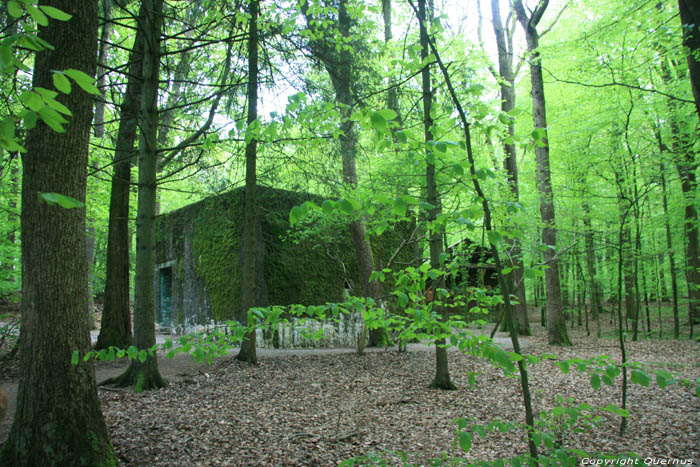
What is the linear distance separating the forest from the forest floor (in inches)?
1.7

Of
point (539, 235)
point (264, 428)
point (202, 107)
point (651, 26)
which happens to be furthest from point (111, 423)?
point (539, 235)

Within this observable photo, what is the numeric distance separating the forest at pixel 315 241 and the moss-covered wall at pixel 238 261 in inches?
3.3

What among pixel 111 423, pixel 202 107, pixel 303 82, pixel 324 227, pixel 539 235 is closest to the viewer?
pixel 111 423

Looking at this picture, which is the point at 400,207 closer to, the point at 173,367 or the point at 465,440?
the point at 465,440

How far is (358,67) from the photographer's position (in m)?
7.36

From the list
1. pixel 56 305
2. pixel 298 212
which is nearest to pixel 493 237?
pixel 298 212

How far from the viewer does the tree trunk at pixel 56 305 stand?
8.70 ft

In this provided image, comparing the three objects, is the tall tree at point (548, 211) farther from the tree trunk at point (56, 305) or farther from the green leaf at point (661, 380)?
the tree trunk at point (56, 305)

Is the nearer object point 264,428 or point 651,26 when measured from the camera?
point 264,428

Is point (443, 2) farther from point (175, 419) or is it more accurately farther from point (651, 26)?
point (175, 419)

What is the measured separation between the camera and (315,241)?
1045 centimetres

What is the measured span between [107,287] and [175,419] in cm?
390

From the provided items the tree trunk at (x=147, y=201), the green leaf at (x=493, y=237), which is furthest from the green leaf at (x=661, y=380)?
the tree trunk at (x=147, y=201)

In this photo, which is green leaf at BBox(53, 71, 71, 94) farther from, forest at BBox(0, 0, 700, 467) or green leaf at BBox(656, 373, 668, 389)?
green leaf at BBox(656, 373, 668, 389)
